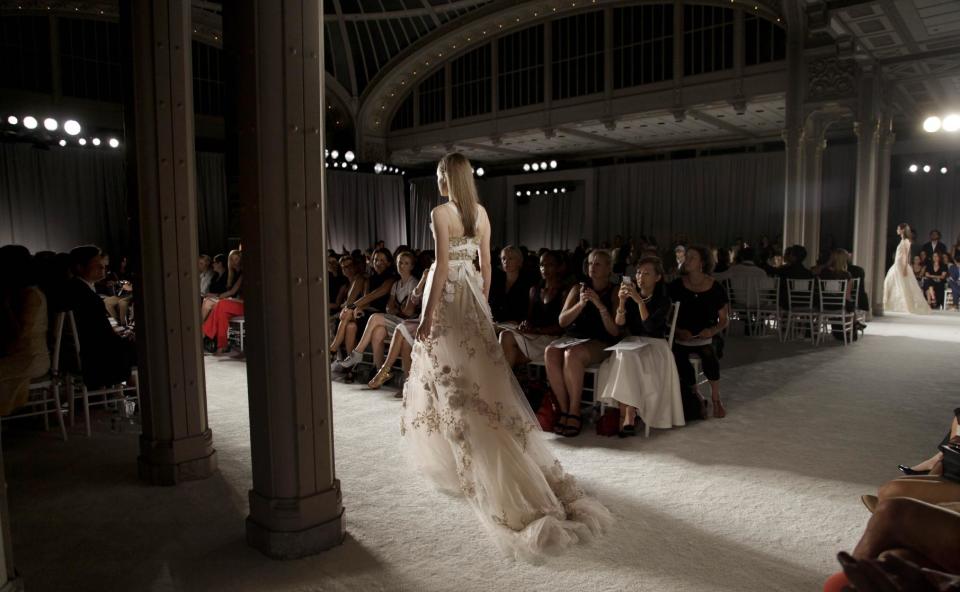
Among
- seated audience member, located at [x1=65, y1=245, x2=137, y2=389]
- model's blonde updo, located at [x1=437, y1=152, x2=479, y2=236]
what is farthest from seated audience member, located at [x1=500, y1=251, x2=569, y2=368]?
seated audience member, located at [x1=65, y1=245, x2=137, y2=389]

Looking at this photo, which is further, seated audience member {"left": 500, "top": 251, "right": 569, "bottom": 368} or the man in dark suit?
the man in dark suit

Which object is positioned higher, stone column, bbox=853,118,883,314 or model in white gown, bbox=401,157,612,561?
stone column, bbox=853,118,883,314

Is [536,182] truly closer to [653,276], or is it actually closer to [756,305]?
[756,305]

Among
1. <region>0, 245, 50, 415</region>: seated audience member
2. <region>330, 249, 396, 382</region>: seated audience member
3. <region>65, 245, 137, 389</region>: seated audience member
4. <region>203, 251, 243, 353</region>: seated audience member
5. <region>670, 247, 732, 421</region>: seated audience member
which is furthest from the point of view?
<region>203, 251, 243, 353</region>: seated audience member

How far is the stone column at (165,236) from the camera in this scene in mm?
3164

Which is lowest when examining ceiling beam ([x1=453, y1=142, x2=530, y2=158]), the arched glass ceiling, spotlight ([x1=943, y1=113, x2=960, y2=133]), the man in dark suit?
the man in dark suit

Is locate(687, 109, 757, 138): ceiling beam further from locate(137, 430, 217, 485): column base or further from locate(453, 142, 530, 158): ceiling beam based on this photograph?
locate(137, 430, 217, 485): column base

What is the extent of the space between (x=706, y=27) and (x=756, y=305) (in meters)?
6.66

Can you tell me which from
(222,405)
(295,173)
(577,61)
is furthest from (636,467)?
(577,61)

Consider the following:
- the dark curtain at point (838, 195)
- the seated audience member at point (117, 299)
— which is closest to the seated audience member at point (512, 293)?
the seated audience member at point (117, 299)

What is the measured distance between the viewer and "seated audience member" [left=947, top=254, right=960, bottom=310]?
1195 cm

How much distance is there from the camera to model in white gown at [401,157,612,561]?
2.79 metres

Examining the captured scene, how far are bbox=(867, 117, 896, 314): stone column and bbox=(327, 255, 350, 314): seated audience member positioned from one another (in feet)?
28.5

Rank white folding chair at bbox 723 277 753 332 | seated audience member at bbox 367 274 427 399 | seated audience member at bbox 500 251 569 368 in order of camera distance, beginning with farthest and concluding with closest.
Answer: white folding chair at bbox 723 277 753 332 → seated audience member at bbox 367 274 427 399 → seated audience member at bbox 500 251 569 368
